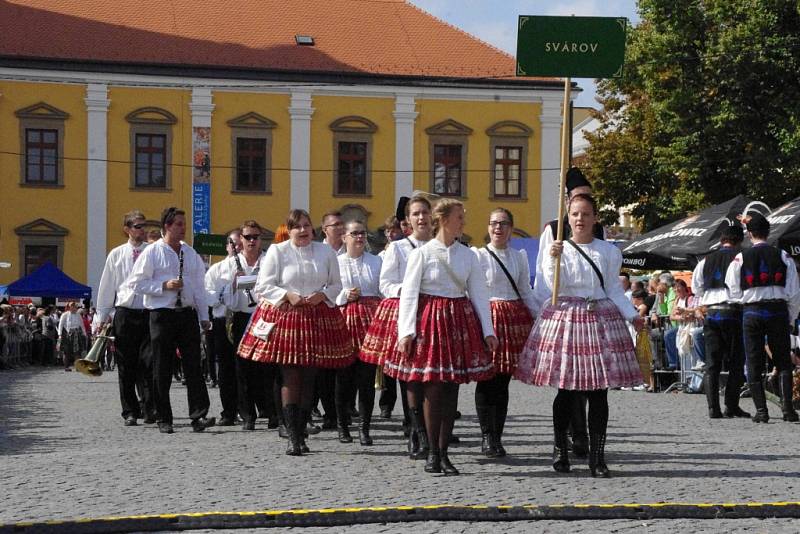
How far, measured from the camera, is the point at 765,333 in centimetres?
1375

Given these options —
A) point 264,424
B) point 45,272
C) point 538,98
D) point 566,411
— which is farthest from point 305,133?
point 566,411

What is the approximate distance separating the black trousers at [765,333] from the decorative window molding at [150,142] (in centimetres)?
4053

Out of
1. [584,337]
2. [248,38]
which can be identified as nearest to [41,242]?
[248,38]

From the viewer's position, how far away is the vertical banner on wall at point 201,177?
Result: 5247 cm

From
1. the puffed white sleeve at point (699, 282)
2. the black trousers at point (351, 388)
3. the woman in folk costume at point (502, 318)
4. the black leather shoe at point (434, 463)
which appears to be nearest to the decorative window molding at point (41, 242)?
the puffed white sleeve at point (699, 282)

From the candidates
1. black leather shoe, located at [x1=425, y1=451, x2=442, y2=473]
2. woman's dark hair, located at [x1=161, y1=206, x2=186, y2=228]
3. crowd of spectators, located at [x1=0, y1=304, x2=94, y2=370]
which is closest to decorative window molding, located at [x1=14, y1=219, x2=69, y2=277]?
crowd of spectators, located at [x1=0, y1=304, x2=94, y2=370]

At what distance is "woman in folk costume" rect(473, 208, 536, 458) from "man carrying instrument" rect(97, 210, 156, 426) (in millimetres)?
4025

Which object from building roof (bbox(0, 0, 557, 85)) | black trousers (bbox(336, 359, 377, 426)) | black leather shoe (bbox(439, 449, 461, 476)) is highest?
building roof (bbox(0, 0, 557, 85))

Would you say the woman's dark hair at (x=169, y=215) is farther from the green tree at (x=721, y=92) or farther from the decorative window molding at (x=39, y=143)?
the decorative window molding at (x=39, y=143)

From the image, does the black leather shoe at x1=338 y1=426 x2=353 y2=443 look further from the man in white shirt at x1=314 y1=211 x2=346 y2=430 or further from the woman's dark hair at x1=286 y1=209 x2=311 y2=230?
the woman's dark hair at x1=286 y1=209 x2=311 y2=230

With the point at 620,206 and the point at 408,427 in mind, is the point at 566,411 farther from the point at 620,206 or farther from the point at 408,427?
the point at 620,206

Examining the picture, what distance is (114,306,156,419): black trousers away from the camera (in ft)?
43.5

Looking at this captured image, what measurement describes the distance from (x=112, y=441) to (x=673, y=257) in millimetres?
10809

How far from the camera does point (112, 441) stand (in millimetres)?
11672
